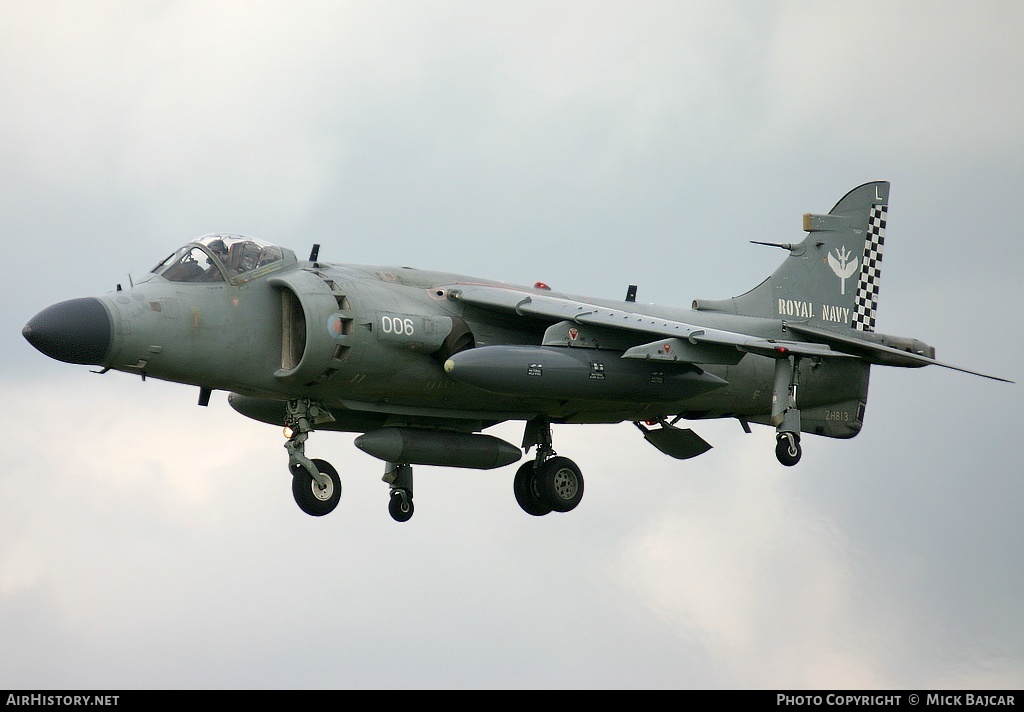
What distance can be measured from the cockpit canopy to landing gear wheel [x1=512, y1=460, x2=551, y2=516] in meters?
4.94

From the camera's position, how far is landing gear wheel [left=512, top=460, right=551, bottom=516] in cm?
2258

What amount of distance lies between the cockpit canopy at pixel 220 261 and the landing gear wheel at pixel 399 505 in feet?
13.6

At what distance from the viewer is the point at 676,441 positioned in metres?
23.5

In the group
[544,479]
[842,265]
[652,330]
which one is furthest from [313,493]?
[842,265]

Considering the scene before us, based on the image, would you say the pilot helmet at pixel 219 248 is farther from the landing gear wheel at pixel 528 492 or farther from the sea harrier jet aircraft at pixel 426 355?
the landing gear wheel at pixel 528 492

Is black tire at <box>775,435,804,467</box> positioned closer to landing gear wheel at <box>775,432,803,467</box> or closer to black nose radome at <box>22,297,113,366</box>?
landing gear wheel at <box>775,432,803,467</box>

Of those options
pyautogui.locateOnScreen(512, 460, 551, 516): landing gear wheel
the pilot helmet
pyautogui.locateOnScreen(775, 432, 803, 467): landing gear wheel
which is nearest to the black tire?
pyautogui.locateOnScreen(775, 432, 803, 467): landing gear wheel

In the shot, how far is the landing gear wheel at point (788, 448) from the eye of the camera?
2095 cm

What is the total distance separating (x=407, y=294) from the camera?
807 inches

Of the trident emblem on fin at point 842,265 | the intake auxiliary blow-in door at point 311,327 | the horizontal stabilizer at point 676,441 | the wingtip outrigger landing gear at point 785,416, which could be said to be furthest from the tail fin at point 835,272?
the intake auxiliary blow-in door at point 311,327

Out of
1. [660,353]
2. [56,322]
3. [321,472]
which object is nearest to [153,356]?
[56,322]

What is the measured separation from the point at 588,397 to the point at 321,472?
342 centimetres

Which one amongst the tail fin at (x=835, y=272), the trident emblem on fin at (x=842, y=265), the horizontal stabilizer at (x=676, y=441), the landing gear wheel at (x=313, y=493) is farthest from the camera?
the trident emblem on fin at (x=842, y=265)
